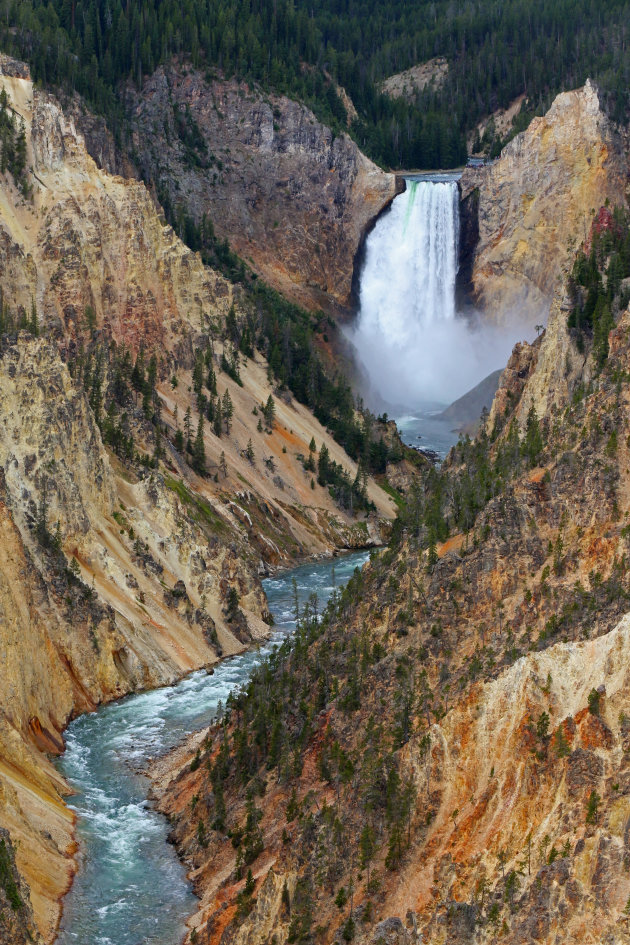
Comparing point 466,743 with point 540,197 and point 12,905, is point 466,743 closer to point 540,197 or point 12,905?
point 12,905

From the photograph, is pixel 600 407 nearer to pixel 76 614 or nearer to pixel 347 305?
pixel 76 614

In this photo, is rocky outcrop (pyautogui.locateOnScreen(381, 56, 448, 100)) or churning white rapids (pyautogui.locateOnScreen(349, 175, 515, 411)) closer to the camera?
churning white rapids (pyautogui.locateOnScreen(349, 175, 515, 411))

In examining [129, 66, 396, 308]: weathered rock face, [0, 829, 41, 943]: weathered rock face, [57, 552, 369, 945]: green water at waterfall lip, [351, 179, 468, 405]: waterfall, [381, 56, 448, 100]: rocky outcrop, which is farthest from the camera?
[381, 56, 448, 100]: rocky outcrop

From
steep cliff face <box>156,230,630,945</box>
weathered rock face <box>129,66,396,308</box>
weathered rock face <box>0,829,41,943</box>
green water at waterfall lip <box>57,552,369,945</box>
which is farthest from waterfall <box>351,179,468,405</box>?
weathered rock face <box>0,829,41,943</box>

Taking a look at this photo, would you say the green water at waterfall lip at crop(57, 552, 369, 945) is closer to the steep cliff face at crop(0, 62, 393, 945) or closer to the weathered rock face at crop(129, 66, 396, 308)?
the steep cliff face at crop(0, 62, 393, 945)

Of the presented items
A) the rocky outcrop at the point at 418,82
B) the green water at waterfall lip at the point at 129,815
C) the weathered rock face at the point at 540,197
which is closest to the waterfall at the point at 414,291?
the weathered rock face at the point at 540,197

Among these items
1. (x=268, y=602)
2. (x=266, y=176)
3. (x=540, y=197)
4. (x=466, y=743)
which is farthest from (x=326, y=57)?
(x=466, y=743)

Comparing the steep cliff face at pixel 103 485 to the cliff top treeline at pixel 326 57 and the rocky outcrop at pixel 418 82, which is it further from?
the rocky outcrop at pixel 418 82
